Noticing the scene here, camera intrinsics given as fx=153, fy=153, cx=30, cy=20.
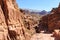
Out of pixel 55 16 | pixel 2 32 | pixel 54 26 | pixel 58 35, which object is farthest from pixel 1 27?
pixel 55 16

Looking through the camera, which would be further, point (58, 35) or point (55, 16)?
point (55, 16)

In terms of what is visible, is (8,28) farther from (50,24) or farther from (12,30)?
(50,24)

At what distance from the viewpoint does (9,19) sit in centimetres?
1557

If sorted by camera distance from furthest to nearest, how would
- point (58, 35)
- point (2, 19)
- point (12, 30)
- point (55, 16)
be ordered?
point (55, 16) → point (12, 30) → point (2, 19) → point (58, 35)

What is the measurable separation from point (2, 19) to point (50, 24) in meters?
33.3

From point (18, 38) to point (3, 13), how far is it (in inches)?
123

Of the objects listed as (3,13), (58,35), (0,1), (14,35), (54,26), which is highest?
(0,1)

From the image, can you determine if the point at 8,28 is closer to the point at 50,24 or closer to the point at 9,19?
the point at 9,19

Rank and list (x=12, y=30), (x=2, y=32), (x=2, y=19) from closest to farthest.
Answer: (x=2, y=32) → (x=2, y=19) → (x=12, y=30)

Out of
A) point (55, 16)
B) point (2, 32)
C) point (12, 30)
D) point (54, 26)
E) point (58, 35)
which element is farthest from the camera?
point (55, 16)

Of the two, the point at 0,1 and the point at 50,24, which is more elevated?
the point at 0,1

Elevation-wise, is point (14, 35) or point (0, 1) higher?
point (0, 1)

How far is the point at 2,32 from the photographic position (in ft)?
41.9

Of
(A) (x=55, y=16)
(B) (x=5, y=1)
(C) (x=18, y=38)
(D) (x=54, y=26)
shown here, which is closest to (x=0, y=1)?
(B) (x=5, y=1)
